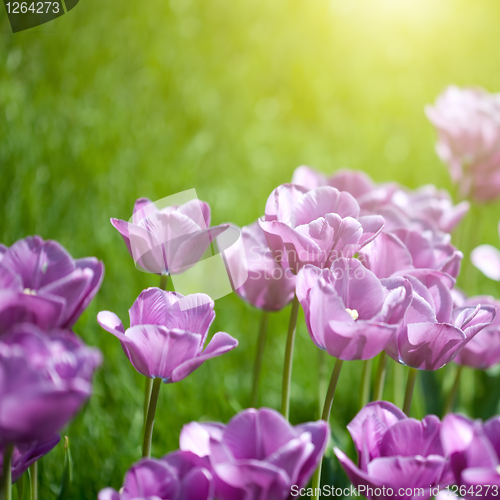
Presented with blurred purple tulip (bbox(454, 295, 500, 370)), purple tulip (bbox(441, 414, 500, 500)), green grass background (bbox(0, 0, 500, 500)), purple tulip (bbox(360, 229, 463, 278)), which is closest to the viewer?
purple tulip (bbox(441, 414, 500, 500))

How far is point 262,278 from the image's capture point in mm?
669

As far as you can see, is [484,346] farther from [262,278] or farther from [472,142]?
[472,142]

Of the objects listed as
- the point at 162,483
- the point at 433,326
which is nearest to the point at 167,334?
the point at 162,483

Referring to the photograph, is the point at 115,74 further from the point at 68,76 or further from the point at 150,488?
the point at 150,488

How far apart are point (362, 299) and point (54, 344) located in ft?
0.96

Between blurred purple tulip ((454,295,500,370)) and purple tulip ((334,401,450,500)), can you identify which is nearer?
purple tulip ((334,401,450,500))

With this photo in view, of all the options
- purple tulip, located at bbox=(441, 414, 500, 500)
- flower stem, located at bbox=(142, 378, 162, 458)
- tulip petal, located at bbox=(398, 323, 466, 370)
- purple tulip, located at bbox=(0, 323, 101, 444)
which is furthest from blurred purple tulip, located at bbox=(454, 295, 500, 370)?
purple tulip, located at bbox=(0, 323, 101, 444)

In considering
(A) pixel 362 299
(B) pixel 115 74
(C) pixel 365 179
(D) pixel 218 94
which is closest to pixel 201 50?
(D) pixel 218 94

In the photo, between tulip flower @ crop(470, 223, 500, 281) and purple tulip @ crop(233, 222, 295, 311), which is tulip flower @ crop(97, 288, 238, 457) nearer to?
purple tulip @ crop(233, 222, 295, 311)

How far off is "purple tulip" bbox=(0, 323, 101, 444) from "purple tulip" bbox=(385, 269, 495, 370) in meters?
0.30

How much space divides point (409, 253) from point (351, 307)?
129 mm

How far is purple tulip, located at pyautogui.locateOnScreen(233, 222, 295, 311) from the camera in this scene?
0.65 metres

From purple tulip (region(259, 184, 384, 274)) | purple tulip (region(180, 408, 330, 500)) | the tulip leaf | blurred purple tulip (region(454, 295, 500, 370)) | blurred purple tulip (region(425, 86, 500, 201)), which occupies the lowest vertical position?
the tulip leaf

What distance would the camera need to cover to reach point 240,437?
0.39 metres
